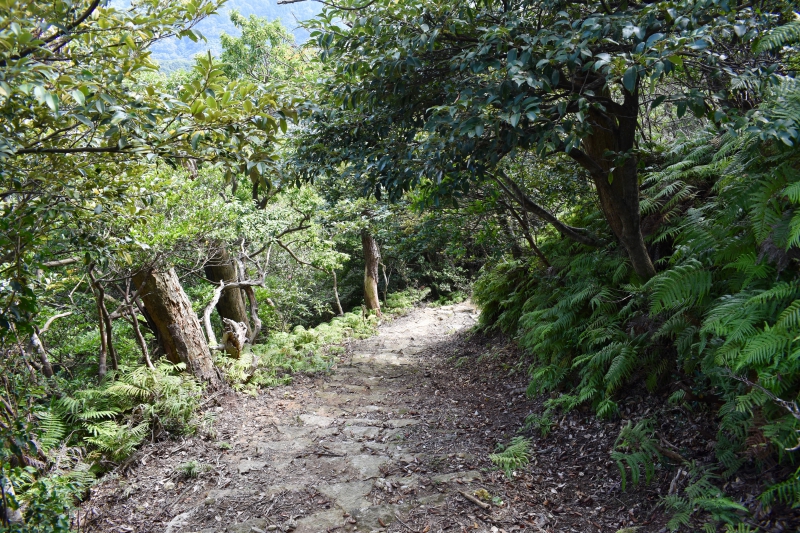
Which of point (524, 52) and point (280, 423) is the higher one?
point (524, 52)

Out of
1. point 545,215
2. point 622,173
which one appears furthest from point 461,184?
point 545,215

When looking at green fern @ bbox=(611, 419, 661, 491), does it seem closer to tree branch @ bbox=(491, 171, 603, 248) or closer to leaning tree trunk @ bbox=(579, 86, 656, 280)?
leaning tree trunk @ bbox=(579, 86, 656, 280)

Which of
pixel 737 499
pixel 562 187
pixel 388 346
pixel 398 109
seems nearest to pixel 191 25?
pixel 398 109

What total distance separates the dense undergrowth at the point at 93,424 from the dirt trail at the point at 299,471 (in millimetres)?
278

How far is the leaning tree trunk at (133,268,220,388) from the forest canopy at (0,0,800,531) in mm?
33

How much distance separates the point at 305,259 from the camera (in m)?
16.1

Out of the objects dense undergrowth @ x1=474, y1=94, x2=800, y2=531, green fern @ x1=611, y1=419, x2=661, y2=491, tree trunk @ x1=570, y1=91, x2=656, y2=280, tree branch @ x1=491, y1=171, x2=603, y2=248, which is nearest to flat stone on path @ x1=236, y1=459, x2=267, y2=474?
dense undergrowth @ x1=474, y1=94, x2=800, y2=531

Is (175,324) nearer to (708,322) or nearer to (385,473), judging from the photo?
(385,473)

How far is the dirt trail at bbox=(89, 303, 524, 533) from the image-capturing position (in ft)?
12.8

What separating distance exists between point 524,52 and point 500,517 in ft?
10.7

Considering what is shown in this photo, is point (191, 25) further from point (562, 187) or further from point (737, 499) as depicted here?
point (562, 187)

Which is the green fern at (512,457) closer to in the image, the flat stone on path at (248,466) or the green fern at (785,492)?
the green fern at (785,492)

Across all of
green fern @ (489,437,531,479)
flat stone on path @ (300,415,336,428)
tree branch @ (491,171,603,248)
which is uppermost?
tree branch @ (491,171,603,248)

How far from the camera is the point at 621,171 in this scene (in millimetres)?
4418
